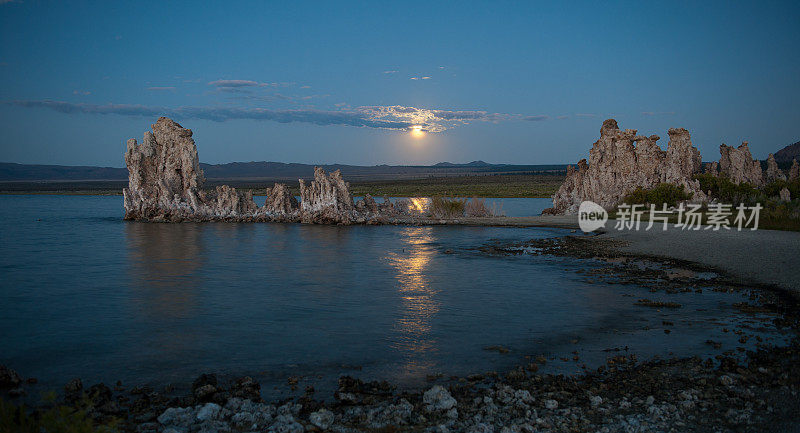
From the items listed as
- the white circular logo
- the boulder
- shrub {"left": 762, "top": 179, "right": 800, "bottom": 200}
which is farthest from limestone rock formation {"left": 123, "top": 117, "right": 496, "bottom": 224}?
the boulder

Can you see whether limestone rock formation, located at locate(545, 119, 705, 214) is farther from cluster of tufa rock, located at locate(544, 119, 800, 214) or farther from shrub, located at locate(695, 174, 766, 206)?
shrub, located at locate(695, 174, 766, 206)

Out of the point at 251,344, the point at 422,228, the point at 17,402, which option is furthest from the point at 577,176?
the point at 17,402

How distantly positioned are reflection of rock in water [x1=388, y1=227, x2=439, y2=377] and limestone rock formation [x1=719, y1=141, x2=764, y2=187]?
27310 millimetres

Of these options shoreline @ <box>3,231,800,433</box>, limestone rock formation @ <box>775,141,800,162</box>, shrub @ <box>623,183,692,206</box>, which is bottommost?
shoreline @ <box>3,231,800,433</box>

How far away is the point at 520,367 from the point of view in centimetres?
780

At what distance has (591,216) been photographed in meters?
31.8

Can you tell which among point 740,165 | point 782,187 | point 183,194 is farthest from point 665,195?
point 183,194

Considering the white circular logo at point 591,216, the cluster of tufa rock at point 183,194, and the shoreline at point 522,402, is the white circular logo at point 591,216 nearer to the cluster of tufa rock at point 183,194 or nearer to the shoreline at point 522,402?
the cluster of tufa rock at point 183,194

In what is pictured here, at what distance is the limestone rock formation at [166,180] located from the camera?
3694 cm

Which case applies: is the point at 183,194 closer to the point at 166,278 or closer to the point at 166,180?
the point at 166,180

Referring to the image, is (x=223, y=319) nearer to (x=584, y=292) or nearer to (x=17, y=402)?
(x=17, y=402)

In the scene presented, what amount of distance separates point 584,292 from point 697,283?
2.97 metres

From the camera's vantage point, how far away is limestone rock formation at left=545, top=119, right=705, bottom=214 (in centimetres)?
3506

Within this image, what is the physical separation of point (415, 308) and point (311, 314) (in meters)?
2.34
